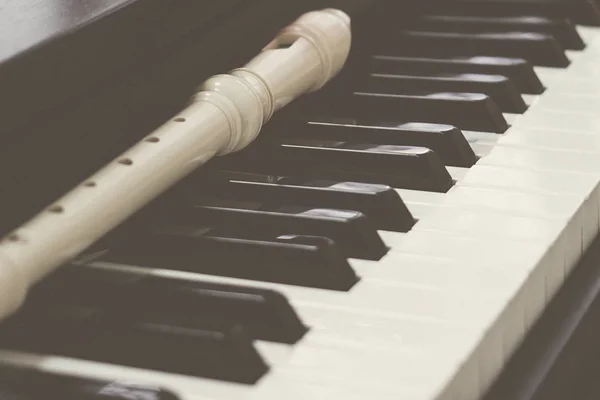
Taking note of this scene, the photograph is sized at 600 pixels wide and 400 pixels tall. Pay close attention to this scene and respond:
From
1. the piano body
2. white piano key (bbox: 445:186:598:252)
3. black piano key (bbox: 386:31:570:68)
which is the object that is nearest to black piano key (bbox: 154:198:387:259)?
the piano body

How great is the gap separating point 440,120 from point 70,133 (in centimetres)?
39

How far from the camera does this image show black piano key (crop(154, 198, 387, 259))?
834 mm

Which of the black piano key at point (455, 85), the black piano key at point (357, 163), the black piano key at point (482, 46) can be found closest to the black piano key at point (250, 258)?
the black piano key at point (357, 163)

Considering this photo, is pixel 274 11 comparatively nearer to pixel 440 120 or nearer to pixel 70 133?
pixel 440 120

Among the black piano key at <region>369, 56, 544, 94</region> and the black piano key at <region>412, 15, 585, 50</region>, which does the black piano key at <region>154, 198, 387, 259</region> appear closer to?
the black piano key at <region>369, 56, 544, 94</region>

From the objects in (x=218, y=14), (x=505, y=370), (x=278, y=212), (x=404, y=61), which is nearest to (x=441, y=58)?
(x=404, y=61)

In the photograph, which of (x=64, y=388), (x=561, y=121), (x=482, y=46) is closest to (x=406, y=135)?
(x=561, y=121)

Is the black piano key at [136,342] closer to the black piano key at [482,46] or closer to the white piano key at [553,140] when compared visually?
the white piano key at [553,140]

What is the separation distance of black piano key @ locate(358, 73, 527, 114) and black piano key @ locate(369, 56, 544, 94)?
0.07 feet

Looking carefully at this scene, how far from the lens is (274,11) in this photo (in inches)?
42.9

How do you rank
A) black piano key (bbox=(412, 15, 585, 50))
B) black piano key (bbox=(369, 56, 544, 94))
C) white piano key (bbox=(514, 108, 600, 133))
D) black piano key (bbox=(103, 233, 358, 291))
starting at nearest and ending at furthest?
1. black piano key (bbox=(103, 233, 358, 291))
2. white piano key (bbox=(514, 108, 600, 133))
3. black piano key (bbox=(369, 56, 544, 94))
4. black piano key (bbox=(412, 15, 585, 50))

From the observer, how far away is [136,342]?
2.36 feet

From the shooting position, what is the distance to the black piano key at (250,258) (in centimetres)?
79

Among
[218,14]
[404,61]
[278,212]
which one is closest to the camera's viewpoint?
[278,212]
